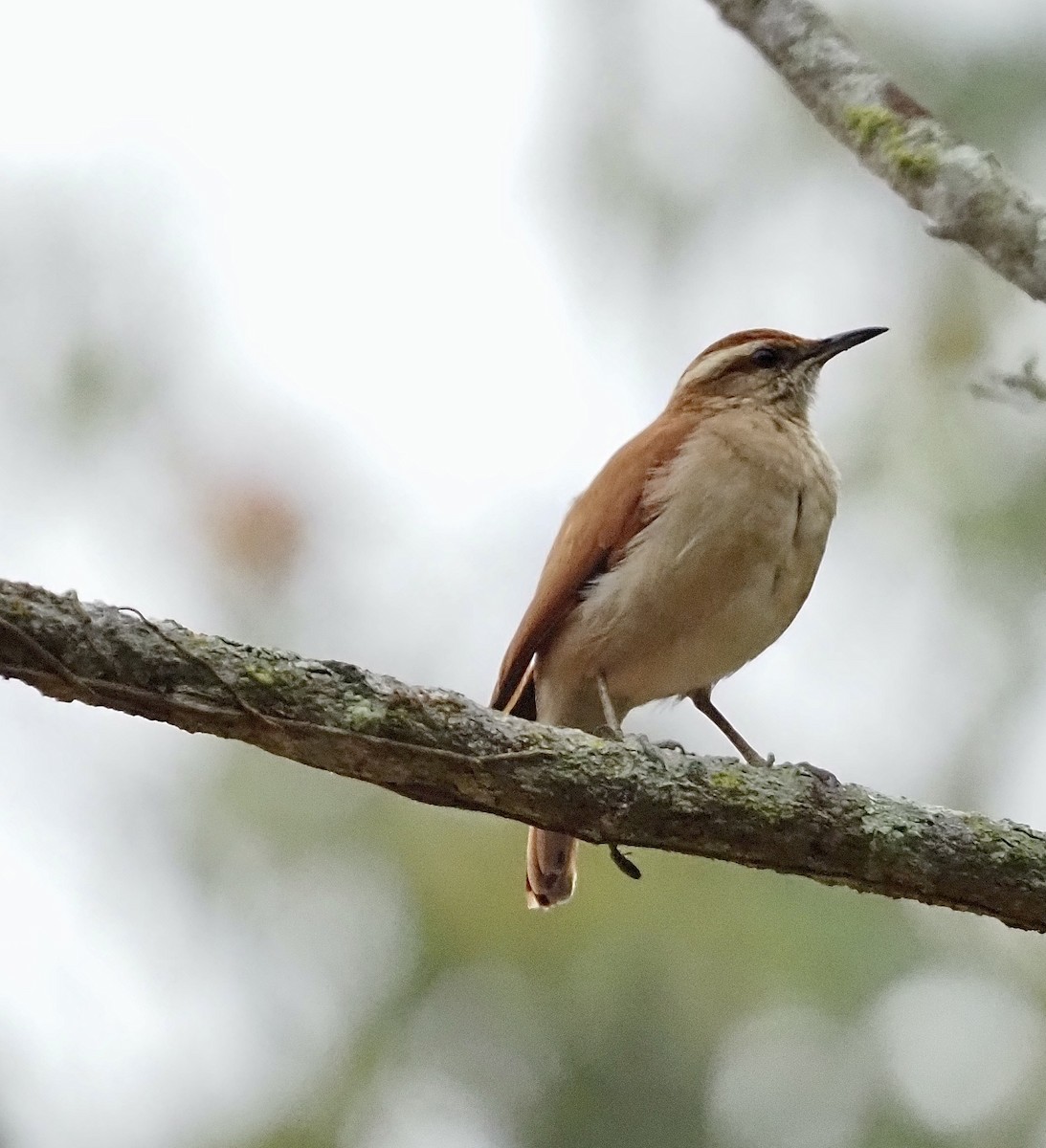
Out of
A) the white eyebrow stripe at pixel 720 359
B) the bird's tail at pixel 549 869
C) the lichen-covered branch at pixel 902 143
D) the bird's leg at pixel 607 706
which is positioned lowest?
the bird's tail at pixel 549 869

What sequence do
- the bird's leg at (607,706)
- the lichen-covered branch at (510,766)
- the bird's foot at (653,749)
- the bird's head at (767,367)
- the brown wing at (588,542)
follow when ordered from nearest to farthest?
the lichen-covered branch at (510,766) < the bird's foot at (653,749) < the bird's leg at (607,706) < the brown wing at (588,542) < the bird's head at (767,367)

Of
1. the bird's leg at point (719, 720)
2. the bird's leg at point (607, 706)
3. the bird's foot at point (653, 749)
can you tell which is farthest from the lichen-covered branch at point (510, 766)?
the bird's leg at point (719, 720)

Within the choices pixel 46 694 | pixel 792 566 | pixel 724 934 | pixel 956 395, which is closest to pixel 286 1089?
pixel 724 934

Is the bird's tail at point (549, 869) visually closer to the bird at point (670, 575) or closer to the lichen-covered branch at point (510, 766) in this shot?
the bird at point (670, 575)

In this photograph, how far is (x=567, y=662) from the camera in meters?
5.26

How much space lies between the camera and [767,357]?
592cm

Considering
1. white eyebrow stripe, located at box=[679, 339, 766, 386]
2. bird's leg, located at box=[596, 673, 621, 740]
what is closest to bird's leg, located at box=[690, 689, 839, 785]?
bird's leg, located at box=[596, 673, 621, 740]

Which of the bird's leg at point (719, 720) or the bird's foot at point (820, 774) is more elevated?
the bird's foot at point (820, 774)

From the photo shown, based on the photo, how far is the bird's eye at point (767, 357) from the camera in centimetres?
591

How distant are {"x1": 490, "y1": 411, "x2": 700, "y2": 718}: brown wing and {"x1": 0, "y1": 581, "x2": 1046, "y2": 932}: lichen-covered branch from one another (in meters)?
1.70

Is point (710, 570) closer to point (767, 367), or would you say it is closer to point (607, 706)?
point (607, 706)

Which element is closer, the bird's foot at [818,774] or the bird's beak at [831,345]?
the bird's foot at [818,774]

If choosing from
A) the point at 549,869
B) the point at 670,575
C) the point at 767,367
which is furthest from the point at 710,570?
the point at 767,367

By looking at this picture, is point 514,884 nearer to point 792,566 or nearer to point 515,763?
point 792,566
